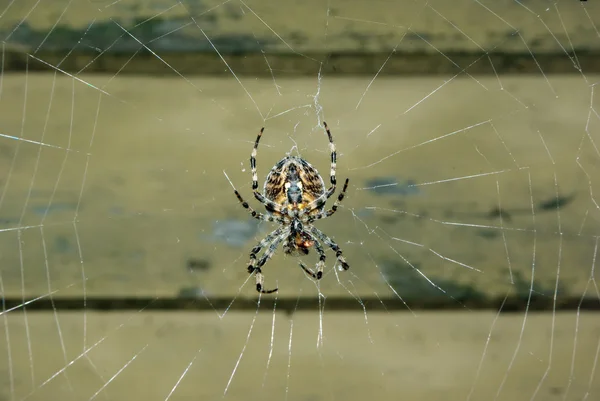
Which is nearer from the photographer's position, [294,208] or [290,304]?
[290,304]

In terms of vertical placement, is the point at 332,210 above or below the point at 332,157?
below

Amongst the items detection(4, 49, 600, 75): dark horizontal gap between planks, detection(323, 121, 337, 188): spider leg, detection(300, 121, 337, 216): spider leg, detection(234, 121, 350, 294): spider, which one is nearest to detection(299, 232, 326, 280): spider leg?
detection(234, 121, 350, 294): spider

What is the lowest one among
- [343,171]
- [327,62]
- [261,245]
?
[261,245]

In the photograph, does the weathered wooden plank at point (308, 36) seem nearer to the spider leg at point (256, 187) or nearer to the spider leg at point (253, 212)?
the spider leg at point (256, 187)

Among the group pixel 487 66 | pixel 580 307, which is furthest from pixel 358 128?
pixel 580 307

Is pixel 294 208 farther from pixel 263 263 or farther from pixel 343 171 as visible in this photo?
pixel 343 171

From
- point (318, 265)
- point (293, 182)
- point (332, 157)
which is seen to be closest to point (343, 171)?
point (332, 157)

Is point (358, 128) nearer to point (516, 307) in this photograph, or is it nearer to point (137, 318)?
point (516, 307)

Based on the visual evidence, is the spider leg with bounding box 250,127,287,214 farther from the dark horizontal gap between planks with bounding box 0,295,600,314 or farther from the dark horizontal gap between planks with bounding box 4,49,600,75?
the dark horizontal gap between planks with bounding box 0,295,600,314
